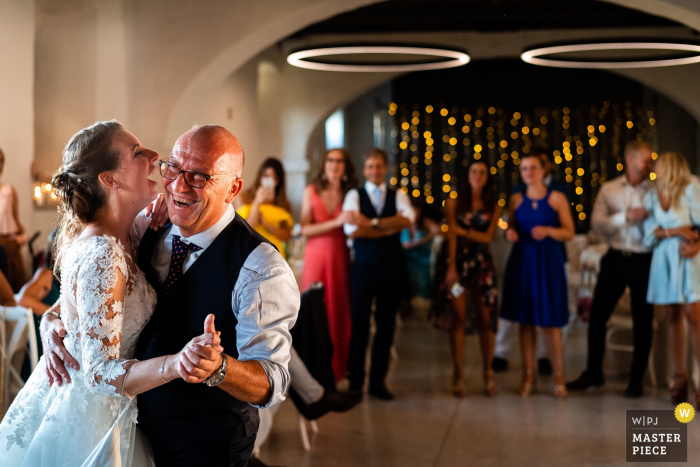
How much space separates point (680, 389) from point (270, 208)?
2636 mm

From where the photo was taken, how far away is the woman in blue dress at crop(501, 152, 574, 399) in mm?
4090

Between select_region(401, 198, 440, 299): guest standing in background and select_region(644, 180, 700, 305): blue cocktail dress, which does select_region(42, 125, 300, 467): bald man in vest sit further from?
select_region(401, 198, 440, 299): guest standing in background

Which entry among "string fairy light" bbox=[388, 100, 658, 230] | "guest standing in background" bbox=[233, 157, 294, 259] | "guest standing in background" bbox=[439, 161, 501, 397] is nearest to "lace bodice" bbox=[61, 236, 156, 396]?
"guest standing in background" bbox=[233, 157, 294, 259]

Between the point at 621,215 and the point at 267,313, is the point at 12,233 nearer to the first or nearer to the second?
the point at 267,313

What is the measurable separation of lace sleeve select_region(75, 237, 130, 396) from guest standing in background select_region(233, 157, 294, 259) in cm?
255

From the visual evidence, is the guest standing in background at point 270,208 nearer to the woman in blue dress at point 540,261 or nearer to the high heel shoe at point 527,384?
the woman in blue dress at point 540,261

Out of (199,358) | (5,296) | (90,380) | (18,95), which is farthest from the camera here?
(18,95)

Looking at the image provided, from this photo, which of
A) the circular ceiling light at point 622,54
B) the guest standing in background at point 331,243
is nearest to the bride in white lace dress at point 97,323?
the guest standing in background at point 331,243

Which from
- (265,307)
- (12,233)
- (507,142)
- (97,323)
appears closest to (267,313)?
(265,307)

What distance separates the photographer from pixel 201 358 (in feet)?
4.33

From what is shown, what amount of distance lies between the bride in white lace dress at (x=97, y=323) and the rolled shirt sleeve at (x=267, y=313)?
0.21 metres

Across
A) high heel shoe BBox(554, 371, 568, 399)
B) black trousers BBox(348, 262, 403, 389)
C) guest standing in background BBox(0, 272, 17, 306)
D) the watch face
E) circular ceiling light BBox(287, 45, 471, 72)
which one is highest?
circular ceiling light BBox(287, 45, 471, 72)

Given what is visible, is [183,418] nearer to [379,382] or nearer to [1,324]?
[1,324]

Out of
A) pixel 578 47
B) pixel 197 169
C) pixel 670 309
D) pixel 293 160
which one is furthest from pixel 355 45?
pixel 293 160
